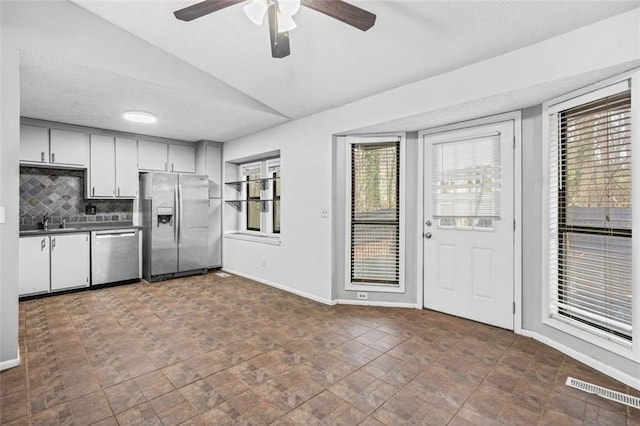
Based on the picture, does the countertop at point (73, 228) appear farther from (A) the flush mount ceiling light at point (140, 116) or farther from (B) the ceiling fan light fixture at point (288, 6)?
(B) the ceiling fan light fixture at point (288, 6)

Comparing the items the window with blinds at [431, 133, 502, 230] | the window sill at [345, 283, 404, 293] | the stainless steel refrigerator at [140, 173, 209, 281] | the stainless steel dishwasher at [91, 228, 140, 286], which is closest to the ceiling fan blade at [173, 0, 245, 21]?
the window with blinds at [431, 133, 502, 230]

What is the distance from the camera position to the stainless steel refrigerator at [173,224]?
16.0ft

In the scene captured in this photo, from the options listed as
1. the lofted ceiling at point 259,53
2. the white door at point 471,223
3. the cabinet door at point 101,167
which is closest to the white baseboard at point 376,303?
the white door at point 471,223

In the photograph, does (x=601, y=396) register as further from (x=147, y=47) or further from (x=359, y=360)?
(x=147, y=47)

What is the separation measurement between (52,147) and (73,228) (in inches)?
45.7

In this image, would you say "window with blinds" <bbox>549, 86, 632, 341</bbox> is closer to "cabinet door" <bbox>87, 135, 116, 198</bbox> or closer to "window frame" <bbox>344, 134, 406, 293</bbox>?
"window frame" <bbox>344, 134, 406, 293</bbox>

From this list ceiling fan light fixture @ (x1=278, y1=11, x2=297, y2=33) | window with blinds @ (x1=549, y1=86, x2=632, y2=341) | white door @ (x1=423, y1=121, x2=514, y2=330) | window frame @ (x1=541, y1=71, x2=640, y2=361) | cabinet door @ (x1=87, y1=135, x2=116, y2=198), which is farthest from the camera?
cabinet door @ (x1=87, y1=135, x2=116, y2=198)

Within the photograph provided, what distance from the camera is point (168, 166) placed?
5391mm

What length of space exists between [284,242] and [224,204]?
190cm

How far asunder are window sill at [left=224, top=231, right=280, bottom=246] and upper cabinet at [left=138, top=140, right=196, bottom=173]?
140 centimetres

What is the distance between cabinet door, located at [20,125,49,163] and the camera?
13.3 feet

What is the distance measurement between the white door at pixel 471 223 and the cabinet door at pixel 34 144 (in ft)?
16.5

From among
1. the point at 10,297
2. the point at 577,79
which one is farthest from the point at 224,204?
the point at 577,79

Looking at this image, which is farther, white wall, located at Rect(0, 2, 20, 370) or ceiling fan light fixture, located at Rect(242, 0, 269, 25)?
white wall, located at Rect(0, 2, 20, 370)
